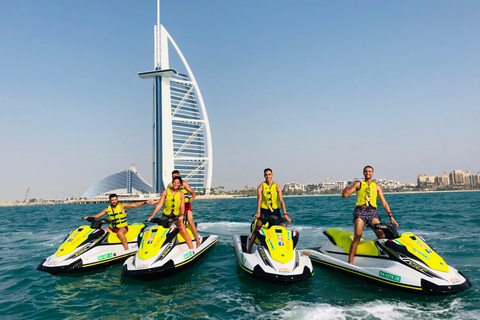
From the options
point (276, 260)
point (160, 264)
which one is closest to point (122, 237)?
point (160, 264)

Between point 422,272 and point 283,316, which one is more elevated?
point 422,272

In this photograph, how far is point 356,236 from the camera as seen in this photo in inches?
241

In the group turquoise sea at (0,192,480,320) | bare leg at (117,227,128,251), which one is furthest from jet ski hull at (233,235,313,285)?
bare leg at (117,227,128,251)

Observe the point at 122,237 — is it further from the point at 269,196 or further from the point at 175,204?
the point at 269,196

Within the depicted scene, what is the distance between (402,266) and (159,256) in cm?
460

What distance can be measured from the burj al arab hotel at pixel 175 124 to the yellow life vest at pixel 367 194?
87.0m

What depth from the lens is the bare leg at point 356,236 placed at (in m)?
6.04

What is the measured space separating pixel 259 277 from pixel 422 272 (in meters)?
2.72

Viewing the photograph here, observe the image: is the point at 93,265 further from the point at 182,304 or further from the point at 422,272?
the point at 422,272

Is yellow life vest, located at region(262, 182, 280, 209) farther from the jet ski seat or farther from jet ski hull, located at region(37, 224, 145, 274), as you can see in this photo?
jet ski hull, located at region(37, 224, 145, 274)

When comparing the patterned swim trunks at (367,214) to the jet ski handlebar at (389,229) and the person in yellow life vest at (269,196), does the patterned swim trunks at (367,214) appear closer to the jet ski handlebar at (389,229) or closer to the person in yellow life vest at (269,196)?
the jet ski handlebar at (389,229)

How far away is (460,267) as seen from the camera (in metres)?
6.63

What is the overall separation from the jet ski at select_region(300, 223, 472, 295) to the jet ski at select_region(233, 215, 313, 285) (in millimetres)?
1050

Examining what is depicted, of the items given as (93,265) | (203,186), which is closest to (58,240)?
(93,265)
